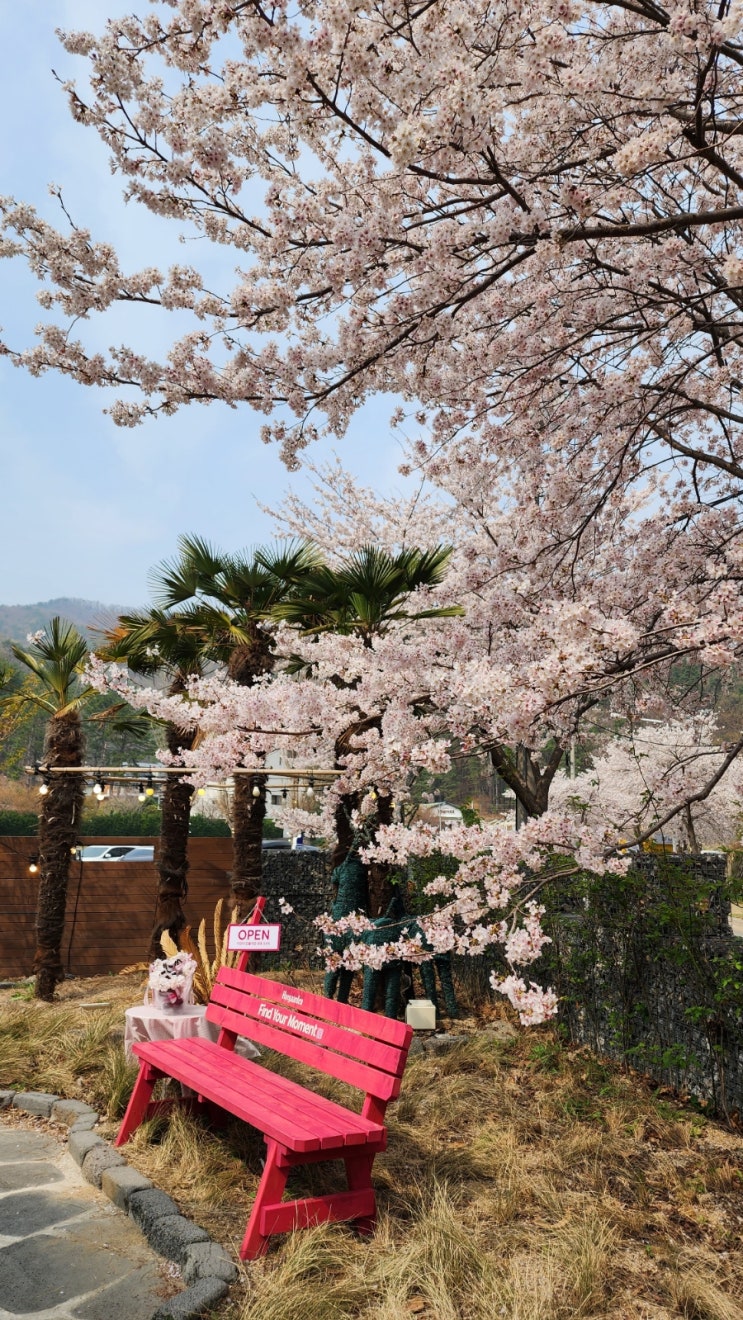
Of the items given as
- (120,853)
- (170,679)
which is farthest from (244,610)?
(120,853)

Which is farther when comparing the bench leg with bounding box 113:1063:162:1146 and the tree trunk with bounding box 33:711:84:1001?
the tree trunk with bounding box 33:711:84:1001

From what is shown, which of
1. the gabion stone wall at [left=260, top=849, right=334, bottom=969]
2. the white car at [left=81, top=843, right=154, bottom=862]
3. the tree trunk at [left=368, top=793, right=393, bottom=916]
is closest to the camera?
the tree trunk at [left=368, top=793, right=393, bottom=916]

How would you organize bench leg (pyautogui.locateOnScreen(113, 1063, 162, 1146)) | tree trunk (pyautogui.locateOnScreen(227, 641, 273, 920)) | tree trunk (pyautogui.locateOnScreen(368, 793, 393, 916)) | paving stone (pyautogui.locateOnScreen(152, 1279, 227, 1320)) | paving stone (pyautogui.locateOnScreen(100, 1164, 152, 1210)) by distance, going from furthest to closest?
tree trunk (pyautogui.locateOnScreen(227, 641, 273, 920))
tree trunk (pyautogui.locateOnScreen(368, 793, 393, 916))
bench leg (pyautogui.locateOnScreen(113, 1063, 162, 1146))
paving stone (pyautogui.locateOnScreen(100, 1164, 152, 1210))
paving stone (pyautogui.locateOnScreen(152, 1279, 227, 1320))

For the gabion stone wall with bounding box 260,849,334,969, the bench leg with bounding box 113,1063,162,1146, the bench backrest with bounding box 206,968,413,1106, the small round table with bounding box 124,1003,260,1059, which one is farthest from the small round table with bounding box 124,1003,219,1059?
the gabion stone wall with bounding box 260,849,334,969

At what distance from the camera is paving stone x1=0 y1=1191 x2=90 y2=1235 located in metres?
3.81

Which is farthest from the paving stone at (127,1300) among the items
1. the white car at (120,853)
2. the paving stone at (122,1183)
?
the white car at (120,853)

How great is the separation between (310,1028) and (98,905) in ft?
30.8

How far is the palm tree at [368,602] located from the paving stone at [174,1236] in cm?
400

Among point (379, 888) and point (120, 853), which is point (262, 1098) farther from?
point (120, 853)

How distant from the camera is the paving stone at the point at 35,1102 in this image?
5359mm

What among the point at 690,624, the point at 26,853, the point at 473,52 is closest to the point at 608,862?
the point at 690,624

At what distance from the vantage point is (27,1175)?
441 centimetres

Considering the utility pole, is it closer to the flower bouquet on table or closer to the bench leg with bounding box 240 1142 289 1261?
the flower bouquet on table

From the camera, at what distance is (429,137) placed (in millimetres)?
3527
